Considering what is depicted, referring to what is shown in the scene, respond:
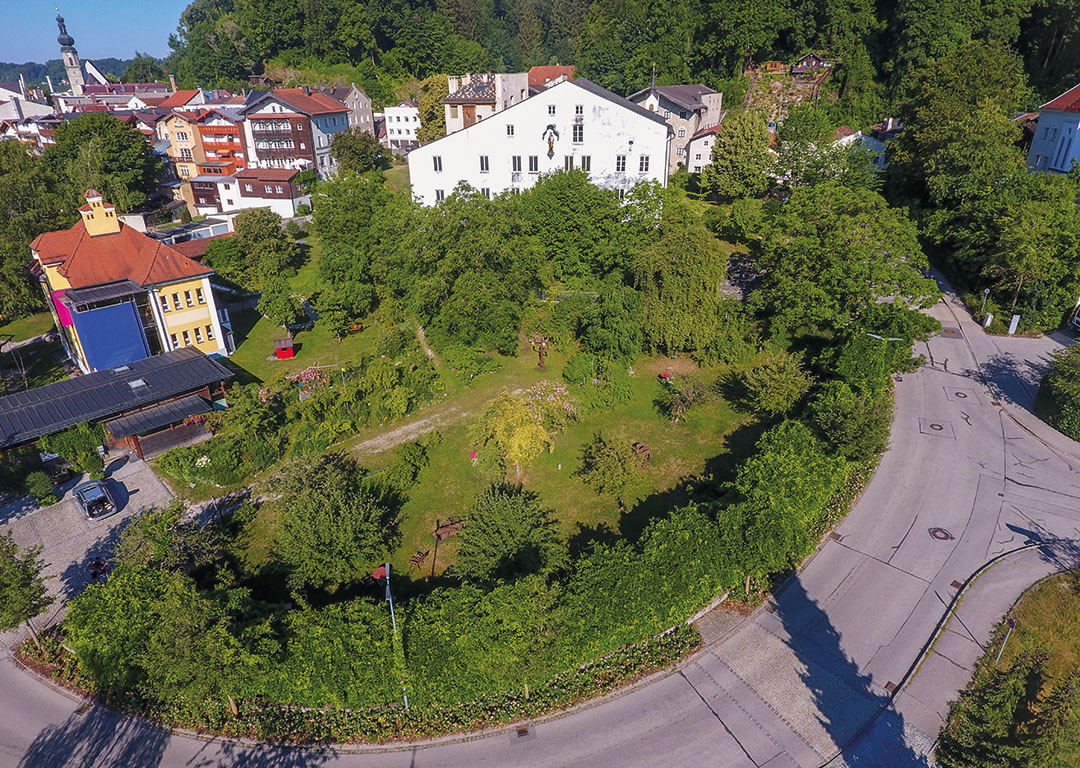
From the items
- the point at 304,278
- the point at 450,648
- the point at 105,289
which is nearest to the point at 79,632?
the point at 450,648

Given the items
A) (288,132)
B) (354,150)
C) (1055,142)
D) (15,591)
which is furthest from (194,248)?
(1055,142)

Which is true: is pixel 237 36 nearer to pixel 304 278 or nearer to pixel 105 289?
pixel 304 278

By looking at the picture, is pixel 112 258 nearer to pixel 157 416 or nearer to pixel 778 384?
pixel 157 416

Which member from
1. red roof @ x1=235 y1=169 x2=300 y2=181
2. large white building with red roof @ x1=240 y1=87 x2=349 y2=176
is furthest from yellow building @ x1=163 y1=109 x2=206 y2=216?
red roof @ x1=235 y1=169 x2=300 y2=181

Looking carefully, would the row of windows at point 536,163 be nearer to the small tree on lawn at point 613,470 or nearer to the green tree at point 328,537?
the small tree on lawn at point 613,470

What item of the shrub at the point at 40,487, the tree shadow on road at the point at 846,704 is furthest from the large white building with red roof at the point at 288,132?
the tree shadow on road at the point at 846,704
